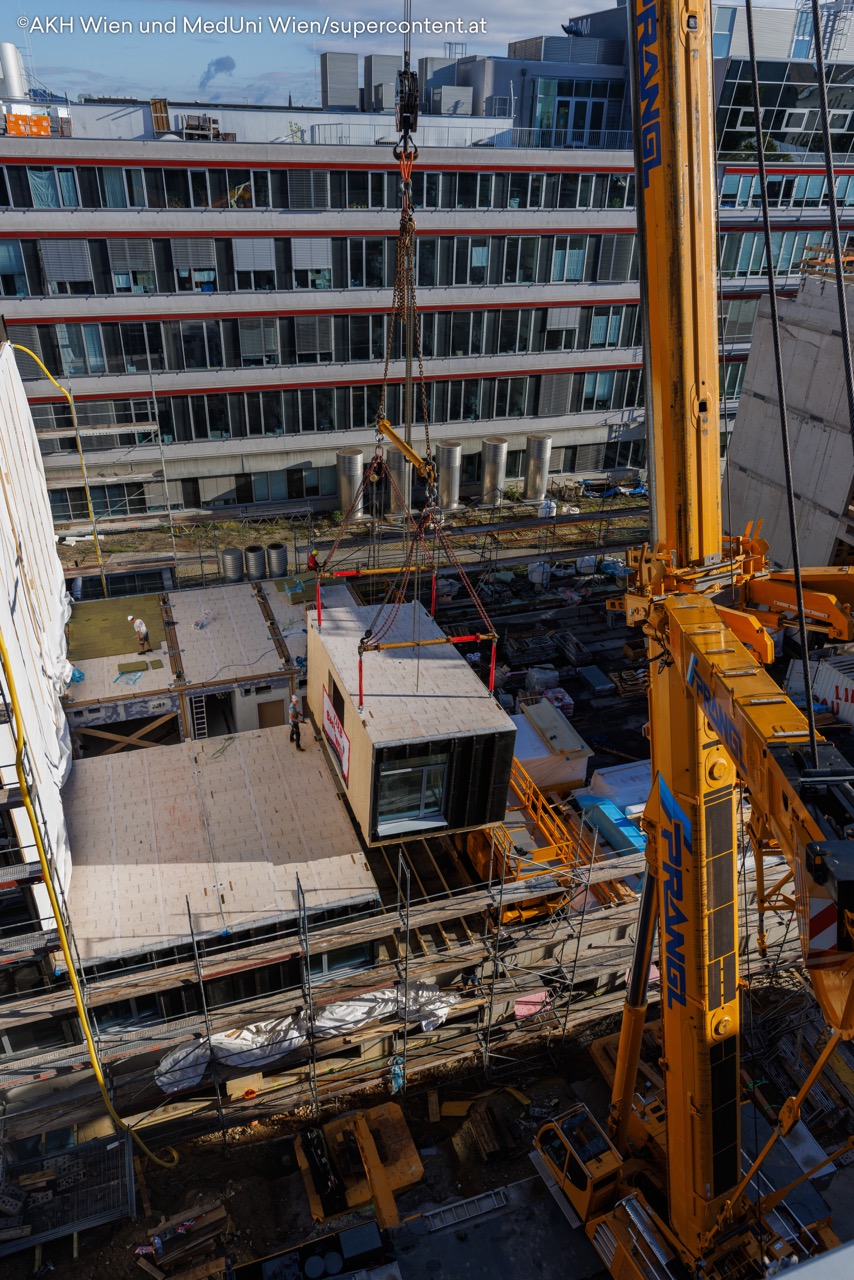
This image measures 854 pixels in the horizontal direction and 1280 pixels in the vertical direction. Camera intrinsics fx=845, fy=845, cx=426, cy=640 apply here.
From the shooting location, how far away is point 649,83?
33.8ft

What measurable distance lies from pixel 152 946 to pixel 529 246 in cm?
3713

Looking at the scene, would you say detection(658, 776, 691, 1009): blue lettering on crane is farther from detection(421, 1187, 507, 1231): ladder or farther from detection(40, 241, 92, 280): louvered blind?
detection(40, 241, 92, 280): louvered blind

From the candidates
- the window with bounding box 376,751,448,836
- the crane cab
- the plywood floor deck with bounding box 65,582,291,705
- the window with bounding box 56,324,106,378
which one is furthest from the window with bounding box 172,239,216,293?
the crane cab

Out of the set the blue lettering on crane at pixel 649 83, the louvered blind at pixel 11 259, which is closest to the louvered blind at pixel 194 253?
the louvered blind at pixel 11 259

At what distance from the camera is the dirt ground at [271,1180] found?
49.8ft

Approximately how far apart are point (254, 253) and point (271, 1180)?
34.6 meters

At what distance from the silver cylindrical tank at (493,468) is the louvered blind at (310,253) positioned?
38.2ft

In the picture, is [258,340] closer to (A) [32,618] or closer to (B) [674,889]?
(A) [32,618]

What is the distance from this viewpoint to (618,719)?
29.6 m

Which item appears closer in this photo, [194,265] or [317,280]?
[194,265]

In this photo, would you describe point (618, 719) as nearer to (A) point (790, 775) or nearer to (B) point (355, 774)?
(B) point (355, 774)

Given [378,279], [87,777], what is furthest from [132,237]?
[87,777]

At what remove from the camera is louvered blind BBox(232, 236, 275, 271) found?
3666 cm

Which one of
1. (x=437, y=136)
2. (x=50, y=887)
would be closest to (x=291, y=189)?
(x=437, y=136)
